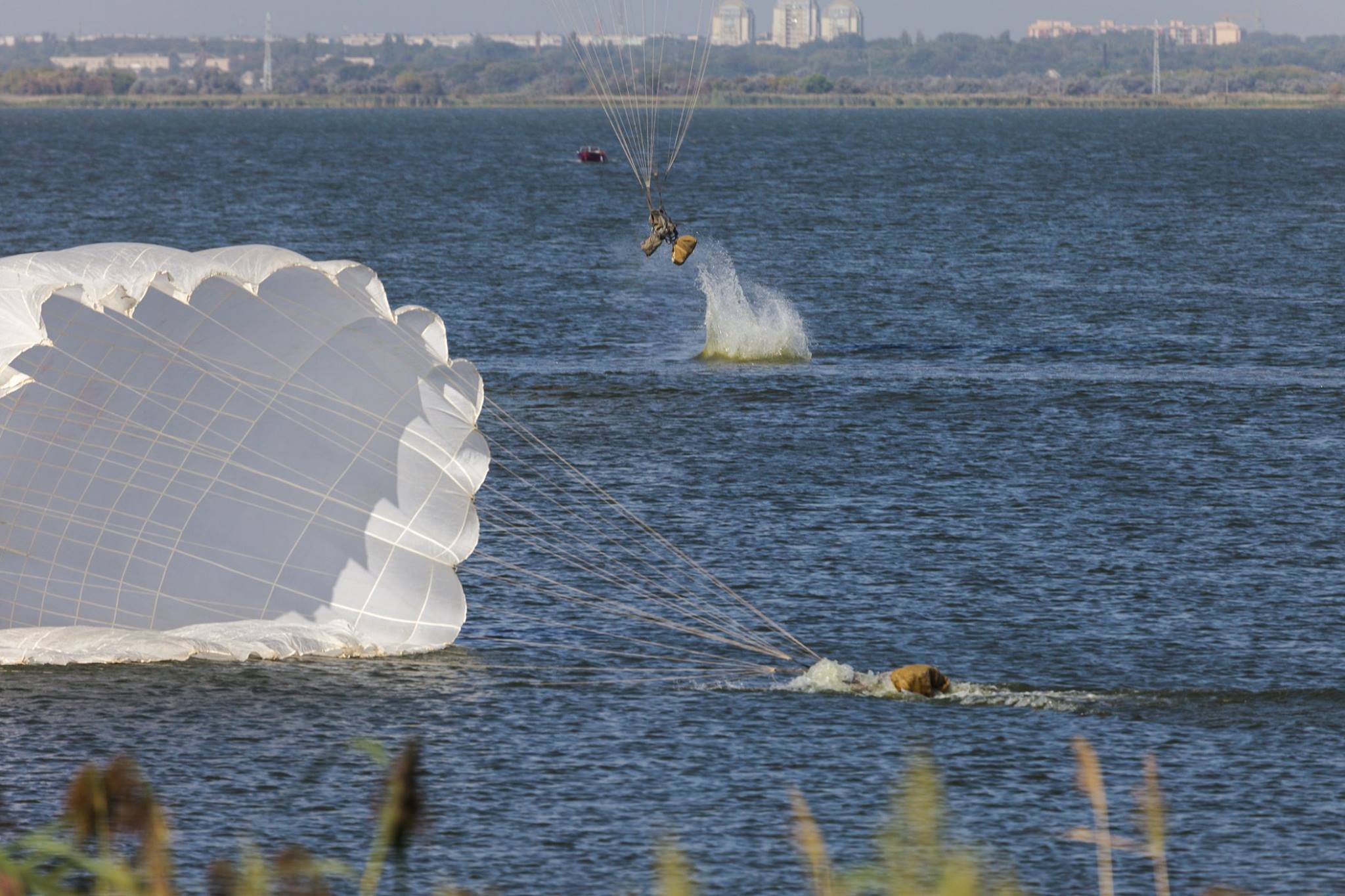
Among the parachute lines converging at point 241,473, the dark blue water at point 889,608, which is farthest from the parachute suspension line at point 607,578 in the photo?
the parachute lines converging at point 241,473

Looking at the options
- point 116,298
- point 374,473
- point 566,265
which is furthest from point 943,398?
point 566,265

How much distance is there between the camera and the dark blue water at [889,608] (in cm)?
1711

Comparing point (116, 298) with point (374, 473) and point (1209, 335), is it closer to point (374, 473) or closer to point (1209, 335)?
point (374, 473)

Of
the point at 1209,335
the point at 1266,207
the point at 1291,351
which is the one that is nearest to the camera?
the point at 1291,351

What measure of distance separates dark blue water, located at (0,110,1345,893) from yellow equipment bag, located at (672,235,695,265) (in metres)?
3.87

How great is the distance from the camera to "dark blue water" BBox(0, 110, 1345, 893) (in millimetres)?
17109

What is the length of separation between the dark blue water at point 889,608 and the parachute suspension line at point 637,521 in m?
0.29

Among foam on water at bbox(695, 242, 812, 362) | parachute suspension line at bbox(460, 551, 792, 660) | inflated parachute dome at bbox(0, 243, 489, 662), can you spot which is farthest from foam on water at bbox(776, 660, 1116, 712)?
foam on water at bbox(695, 242, 812, 362)

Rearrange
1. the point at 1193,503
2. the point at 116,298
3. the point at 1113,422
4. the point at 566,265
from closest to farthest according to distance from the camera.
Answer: the point at 116,298 → the point at 1193,503 → the point at 1113,422 → the point at 566,265

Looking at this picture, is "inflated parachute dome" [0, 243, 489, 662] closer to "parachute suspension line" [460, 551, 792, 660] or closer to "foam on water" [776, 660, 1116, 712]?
"parachute suspension line" [460, 551, 792, 660]

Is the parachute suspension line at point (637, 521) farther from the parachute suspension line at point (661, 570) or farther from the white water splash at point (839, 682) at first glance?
the white water splash at point (839, 682)

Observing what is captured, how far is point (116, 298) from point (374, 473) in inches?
134

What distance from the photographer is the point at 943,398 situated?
133 ft

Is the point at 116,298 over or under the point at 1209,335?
over
